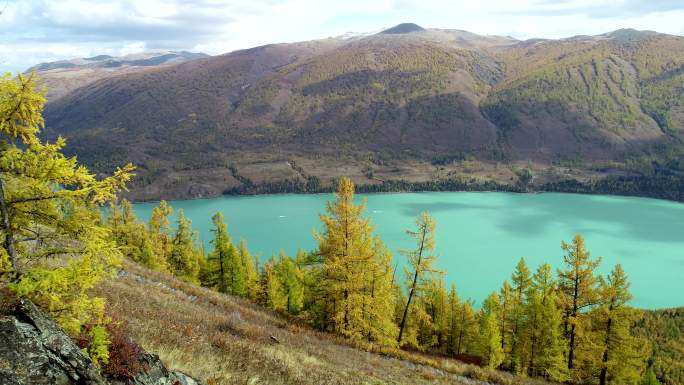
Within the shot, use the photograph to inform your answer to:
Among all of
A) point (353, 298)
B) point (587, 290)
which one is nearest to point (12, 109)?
point (353, 298)

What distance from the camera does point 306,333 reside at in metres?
24.9

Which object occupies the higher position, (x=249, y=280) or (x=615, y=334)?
(x=615, y=334)

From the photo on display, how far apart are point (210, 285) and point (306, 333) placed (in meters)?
35.1

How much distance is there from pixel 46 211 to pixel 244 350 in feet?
25.0

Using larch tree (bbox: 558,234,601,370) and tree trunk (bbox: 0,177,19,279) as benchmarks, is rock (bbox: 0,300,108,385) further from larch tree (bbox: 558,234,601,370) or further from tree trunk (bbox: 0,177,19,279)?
larch tree (bbox: 558,234,601,370)

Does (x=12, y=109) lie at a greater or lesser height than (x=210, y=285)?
greater

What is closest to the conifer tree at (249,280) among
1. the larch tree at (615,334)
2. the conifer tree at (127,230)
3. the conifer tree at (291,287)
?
the conifer tree at (291,287)

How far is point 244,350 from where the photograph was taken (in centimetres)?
1382

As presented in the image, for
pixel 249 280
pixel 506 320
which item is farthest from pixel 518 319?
pixel 249 280

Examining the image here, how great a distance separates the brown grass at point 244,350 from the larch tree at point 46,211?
126 inches

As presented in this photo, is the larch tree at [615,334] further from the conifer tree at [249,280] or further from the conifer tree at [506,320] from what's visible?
the conifer tree at [249,280]

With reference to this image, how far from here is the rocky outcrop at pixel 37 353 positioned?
637cm

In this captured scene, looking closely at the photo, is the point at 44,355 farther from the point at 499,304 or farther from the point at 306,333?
the point at 499,304

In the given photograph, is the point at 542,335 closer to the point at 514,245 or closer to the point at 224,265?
the point at 224,265
